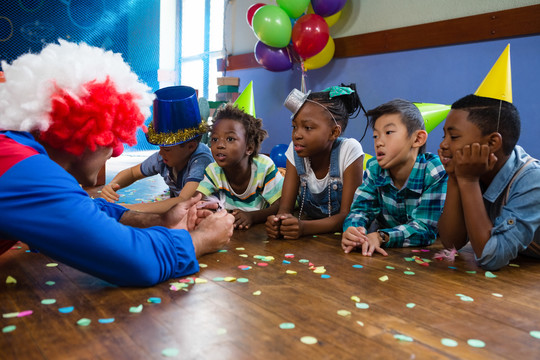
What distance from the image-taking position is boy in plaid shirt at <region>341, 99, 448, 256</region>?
1718 mm

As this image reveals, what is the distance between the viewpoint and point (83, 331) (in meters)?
0.91

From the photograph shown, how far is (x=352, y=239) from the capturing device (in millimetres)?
1627

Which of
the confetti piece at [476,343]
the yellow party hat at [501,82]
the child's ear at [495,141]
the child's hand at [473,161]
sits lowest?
the confetti piece at [476,343]

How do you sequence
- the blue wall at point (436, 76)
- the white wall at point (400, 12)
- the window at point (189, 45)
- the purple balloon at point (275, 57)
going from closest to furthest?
the blue wall at point (436, 76) < the white wall at point (400, 12) < the purple balloon at point (275, 57) < the window at point (189, 45)

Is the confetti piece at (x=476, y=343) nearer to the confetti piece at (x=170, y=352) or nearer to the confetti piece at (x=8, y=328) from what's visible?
the confetti piece at (x=170, y=352)

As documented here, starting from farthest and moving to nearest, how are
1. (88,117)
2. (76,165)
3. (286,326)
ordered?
1. (76,165)
2. (88,117)
3. (286,326)

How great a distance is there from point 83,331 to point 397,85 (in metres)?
4.19

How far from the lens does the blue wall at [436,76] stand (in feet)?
11.8

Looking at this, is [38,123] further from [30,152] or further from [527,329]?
[527,329]

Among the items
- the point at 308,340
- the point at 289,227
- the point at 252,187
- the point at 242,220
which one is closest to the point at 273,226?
the point at 289,227

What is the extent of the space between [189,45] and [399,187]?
756 cm

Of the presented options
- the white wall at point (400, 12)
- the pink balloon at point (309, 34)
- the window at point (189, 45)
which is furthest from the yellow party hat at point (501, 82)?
the window at point (189, 45)

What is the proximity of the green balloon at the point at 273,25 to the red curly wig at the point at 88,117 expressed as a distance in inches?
135

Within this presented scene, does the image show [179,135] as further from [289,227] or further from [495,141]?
[495,141]
